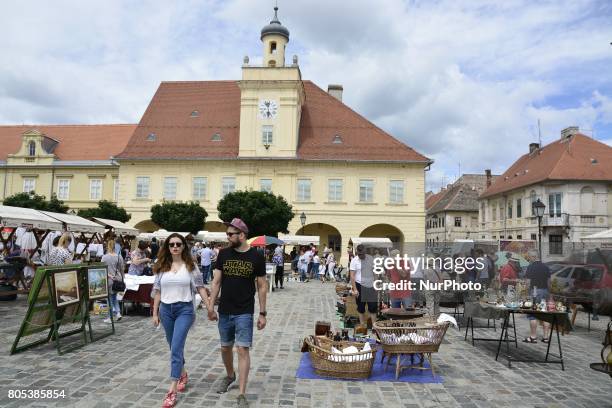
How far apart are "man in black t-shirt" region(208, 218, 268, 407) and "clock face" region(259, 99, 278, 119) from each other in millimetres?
32097

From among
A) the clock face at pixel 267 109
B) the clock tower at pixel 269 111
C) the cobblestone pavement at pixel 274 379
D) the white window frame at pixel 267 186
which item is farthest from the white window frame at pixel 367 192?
the cobblestone pavement at pixel 274 379

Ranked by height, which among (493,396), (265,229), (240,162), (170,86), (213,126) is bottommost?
(493,396)

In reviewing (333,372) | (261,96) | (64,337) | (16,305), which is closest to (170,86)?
(261,96)

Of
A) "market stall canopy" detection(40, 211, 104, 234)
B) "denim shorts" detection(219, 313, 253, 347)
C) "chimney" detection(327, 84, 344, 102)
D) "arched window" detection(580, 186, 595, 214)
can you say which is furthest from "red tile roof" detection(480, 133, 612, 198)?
"denim shorts" detection(219, 313, 253, 347)

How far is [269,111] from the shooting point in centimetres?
3672

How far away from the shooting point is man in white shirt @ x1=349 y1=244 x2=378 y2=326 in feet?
30.7

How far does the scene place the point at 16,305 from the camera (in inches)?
471

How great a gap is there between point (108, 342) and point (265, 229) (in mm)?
22687

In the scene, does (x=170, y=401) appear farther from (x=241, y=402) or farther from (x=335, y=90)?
(x=335, y=90)

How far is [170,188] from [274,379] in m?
33.0

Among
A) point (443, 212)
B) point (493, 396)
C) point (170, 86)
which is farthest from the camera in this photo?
point (443, 212)

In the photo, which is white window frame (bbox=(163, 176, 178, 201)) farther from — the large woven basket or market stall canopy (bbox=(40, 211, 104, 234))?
the large woven basket

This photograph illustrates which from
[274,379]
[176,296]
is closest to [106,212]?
[274,379]

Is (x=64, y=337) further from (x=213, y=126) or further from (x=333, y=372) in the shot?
(x=213, y=126)
